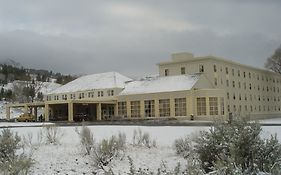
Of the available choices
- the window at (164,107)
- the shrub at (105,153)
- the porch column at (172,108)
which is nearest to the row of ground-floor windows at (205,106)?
the porch column at (172,108)

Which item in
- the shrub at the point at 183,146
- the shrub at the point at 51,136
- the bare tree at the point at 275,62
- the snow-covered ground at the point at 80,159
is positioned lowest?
the snow-covered ground at the point at 80,159

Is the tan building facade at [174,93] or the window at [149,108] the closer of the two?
the tan building facade at [174,93]

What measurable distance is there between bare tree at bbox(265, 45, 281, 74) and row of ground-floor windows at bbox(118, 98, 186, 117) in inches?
1247

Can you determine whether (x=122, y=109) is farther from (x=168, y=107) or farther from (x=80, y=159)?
(x=80, y=159)

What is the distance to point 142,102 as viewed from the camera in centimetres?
5666

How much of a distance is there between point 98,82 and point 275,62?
107 feet

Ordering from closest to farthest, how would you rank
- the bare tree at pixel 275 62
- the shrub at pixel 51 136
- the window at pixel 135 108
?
the shrub at pixel 51 136
the window at pixel 135 108
the bare tree at pixel 275 62

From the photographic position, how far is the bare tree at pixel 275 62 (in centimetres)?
7725

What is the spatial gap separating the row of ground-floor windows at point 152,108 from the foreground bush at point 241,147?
128 ft

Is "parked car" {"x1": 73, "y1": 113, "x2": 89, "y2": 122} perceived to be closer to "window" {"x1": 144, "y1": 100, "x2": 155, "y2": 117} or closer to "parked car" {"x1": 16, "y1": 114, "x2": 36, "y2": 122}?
"parked car" {"x1": 16, "y1": 114, "x2": 36, "y2": 122}

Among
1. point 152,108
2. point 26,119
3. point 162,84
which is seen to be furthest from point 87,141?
point 26,119

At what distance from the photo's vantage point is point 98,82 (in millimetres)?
68688

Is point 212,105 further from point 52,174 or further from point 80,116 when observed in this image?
point 52,174

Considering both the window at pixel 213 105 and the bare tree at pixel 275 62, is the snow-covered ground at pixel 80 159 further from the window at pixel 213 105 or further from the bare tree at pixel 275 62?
the bare tree at pixel 275 62
